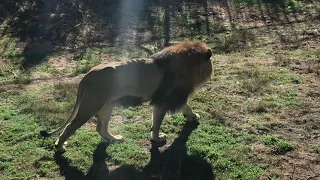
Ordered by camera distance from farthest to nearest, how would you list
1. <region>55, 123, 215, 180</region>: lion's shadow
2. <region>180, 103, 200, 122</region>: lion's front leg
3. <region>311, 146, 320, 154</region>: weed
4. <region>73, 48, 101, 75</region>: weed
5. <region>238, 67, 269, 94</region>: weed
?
<region>73, 48, 101, 75</region>: weed, <region>238, 67, 269, 94</region>: weed, <region>180, 103, 200, 122</region>: lion's front leg, <region>311, 146, 320, 154</region>: weed, <region>55, 123, 215, 180</region>: lion's shadow

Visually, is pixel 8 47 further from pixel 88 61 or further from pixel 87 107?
pixel 87 107

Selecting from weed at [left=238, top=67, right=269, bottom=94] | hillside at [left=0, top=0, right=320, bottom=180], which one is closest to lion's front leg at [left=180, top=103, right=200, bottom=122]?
hillside at [left=0, top=0, right=320, bottom=180]

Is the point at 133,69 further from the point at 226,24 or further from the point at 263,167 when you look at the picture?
the point at 226,24

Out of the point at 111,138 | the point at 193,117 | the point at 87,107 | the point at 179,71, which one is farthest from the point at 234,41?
the point at 87,107

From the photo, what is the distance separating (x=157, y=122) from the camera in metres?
5.89

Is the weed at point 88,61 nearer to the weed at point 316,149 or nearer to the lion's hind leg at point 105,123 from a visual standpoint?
the lion's hind leg at point 105,123

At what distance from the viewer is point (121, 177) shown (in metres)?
5.29

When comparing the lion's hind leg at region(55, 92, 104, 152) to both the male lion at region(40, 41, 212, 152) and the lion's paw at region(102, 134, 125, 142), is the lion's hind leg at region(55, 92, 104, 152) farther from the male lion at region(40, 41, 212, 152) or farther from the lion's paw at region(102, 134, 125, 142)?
the lion's paw at region(102, 134, 125, 142)

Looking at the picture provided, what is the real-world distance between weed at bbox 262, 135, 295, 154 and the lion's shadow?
3.08ft

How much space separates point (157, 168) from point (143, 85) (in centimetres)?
102

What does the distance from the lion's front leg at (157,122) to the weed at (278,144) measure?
1338 millimetres

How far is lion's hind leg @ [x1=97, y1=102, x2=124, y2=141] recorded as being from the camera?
19.3 feet

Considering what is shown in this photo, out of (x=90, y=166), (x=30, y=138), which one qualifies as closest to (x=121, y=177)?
(x=90, y=166)

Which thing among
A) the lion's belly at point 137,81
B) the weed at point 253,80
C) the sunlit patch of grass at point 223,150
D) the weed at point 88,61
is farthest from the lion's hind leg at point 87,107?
the weed at point 88,61
